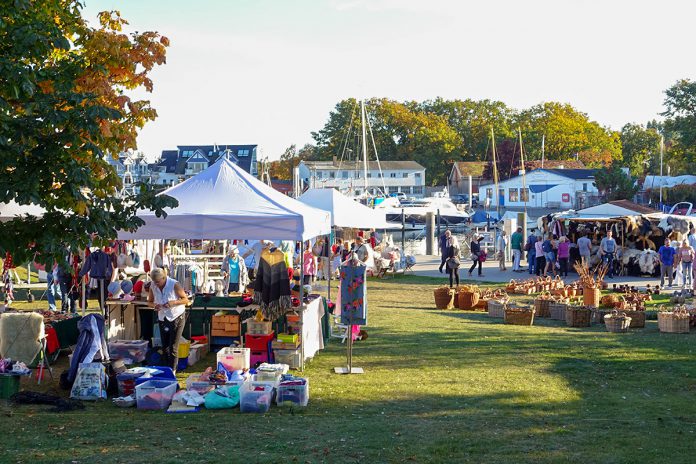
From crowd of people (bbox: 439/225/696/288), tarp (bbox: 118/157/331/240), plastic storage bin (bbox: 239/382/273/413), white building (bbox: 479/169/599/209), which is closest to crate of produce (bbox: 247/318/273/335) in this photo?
tarp (bbox: 118/157/331/240)

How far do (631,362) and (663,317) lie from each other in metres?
3.85

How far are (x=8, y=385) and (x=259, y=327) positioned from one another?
390 cm

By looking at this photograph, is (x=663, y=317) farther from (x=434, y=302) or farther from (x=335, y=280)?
(x=335, y=280)

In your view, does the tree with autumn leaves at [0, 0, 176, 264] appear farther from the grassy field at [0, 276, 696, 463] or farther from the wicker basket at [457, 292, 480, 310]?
the wicker basket at [457, 292, 480, 310]

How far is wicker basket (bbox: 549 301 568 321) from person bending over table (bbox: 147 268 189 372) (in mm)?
9742

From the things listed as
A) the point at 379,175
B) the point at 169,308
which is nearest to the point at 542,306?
the point at 169,308

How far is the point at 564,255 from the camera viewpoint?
1150 inches

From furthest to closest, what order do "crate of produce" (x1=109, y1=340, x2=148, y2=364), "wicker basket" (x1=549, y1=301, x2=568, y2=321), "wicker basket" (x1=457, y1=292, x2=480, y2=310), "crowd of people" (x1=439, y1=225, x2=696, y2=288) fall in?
"crowd of people" (x1=439, y1=225, x2=696, y2=288) < "wicker basket" (x1=457, y1=292, x2=480, y2=310) < "wicker basket" (x1=549, y1=301, x2=568, y2=321) < "crate of produce" (x1=109, y1=340, x2=148, y2=364)

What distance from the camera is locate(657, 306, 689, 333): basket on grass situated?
667 inches

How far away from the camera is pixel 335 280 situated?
95.0 feet

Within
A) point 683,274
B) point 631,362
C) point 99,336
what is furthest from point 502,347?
point 683,274

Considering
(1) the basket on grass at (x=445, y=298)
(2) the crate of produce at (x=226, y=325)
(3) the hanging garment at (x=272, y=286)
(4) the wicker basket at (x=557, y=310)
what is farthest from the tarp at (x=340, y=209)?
(3) the hanging garment at (x=272, y=286)

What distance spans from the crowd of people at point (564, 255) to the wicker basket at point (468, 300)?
2930 mm

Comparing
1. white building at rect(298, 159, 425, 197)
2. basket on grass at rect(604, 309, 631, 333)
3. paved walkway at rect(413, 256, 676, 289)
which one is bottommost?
basket on grass at rect(604, 309, 631, 333)
